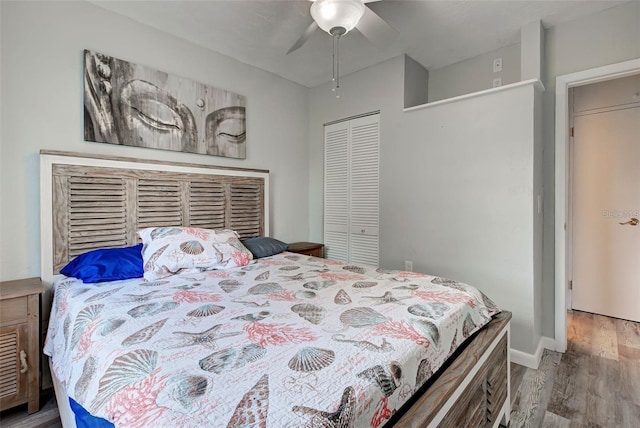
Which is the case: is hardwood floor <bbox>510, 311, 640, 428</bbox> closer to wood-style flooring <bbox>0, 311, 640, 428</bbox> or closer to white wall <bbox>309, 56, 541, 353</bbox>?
wood-style flooring <bbox>0, 311, 640, 428</bbox>

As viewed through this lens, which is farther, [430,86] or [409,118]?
[430,86]

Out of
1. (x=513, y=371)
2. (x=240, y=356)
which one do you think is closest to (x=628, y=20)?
(x=513, y=371)

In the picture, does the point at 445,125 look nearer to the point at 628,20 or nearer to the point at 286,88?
the point at 628,20

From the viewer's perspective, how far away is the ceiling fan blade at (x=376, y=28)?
1827mm

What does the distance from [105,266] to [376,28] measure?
87.6 inches

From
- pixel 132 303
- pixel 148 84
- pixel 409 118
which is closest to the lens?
pixel 132 303

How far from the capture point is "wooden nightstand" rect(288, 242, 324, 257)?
10.7 ft

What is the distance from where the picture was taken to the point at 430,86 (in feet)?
10.9

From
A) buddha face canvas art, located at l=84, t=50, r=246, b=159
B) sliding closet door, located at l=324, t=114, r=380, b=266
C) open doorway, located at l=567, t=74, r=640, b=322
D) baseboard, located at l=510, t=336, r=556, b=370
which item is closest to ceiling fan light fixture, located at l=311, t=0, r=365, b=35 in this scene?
buddha face canvas art, located at l=84, t=50, r=246, b=159

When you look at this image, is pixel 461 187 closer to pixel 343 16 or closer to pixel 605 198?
pixel 343 16

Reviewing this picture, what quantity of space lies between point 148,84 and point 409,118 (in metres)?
2.28

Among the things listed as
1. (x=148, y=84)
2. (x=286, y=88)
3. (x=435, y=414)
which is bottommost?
(x=435, y=414)

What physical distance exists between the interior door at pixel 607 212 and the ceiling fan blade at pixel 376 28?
2.64m

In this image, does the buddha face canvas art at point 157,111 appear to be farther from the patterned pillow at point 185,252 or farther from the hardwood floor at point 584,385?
the hardwood floor at point 584,385
